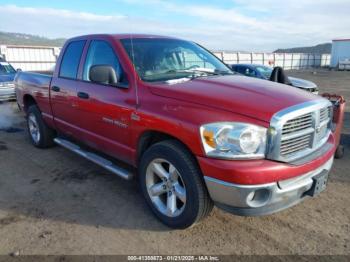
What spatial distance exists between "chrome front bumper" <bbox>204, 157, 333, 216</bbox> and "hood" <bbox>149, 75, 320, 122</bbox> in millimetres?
577

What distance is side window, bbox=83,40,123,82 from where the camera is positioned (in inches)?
151

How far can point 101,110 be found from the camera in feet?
13.0

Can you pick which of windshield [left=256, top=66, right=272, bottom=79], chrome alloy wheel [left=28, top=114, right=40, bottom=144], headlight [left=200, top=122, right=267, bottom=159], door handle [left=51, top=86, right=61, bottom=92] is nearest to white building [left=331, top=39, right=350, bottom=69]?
windshield [left=256, top=66, right=272, bottom=79]

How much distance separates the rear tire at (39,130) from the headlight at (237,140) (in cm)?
402

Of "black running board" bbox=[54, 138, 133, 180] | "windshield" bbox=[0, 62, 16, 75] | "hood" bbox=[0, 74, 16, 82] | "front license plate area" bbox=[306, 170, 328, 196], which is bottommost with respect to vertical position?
"black running board" bbox=[54, 138, 133, 180]

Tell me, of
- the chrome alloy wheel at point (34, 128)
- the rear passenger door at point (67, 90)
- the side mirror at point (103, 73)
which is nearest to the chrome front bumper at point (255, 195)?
the side mirror at point (103, 73)

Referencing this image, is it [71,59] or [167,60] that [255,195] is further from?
[71,59]

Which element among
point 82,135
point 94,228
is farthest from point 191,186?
point 82,135

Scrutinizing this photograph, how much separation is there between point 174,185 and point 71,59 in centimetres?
272

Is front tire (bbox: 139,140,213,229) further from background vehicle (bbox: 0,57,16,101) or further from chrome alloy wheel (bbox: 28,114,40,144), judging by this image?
background vehicle (bbox: 0,57,16,101)

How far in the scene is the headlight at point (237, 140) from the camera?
2678mm

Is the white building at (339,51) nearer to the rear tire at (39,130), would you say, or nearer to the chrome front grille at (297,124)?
the rear tire at (39,130)

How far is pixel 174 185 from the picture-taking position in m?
3.22

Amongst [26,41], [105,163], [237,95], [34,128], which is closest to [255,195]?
[237,95]
